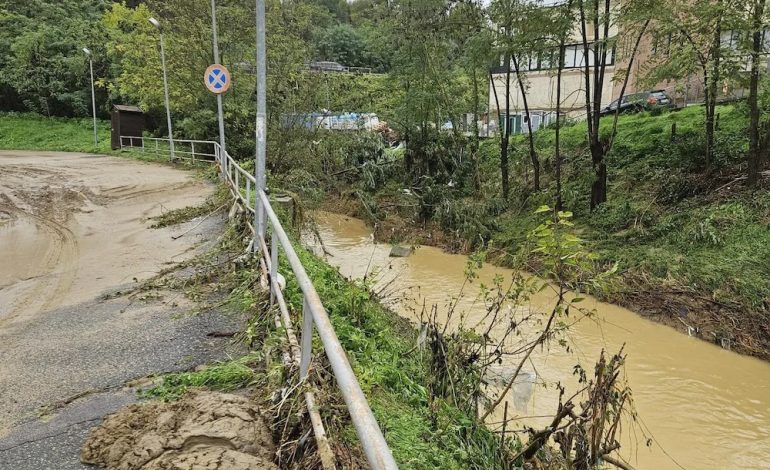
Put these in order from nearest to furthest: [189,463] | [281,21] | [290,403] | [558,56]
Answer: [189,463] → [290,403] → [558,56] → [281,21]

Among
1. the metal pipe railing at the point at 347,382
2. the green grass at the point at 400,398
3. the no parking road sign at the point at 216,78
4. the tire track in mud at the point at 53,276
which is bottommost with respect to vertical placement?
the green grass at the point at 400,398

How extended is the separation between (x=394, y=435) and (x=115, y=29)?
4456cm

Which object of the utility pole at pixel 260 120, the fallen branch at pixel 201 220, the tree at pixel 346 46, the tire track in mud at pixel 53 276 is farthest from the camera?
the tree at pixel 346 46

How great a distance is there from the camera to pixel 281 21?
22.2 meters

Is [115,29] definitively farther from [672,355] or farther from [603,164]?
[672,355]

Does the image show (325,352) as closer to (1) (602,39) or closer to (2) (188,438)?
(2) (188,438)

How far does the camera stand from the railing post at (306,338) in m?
2.86

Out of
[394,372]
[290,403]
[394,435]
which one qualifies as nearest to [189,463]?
[290,403]

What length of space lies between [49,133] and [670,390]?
4103cm

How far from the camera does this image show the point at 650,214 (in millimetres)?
14117

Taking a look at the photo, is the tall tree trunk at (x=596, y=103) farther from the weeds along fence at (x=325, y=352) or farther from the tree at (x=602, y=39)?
the weeds along fence at (x=325, y=352)

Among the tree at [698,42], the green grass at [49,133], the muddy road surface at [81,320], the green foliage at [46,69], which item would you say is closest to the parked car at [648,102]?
the tree at [698,42]

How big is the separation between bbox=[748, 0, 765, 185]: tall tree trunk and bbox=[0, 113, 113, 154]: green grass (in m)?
30.3

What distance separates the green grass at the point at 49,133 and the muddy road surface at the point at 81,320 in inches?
855
